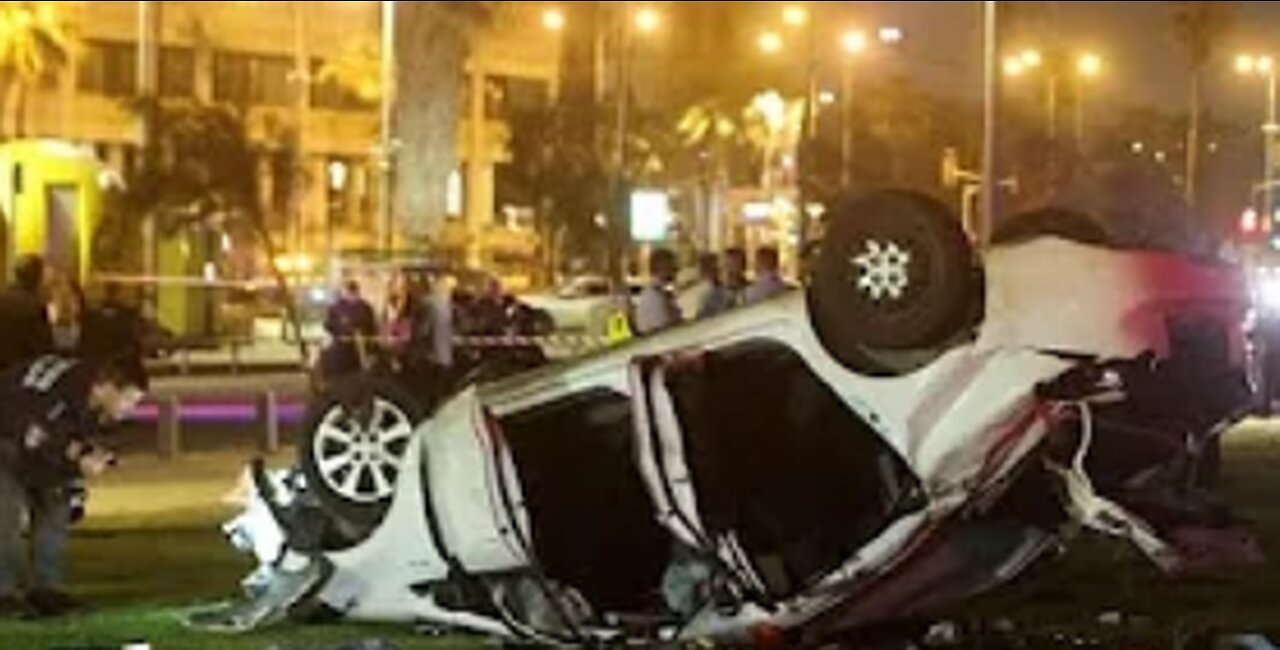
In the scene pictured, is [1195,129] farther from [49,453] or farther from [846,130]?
[49,453]

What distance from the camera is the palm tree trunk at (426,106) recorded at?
39125 mm

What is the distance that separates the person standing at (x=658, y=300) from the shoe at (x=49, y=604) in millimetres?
5941

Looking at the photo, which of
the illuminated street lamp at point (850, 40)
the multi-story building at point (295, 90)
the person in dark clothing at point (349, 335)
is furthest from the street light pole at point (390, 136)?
the multi-story building at point (295, 90)

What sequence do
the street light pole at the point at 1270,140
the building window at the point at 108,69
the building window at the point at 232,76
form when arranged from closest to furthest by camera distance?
1. the street light pole at the point at 1270,140
2. the building window at the point at 108,69
3. the building window at the point at 232,76

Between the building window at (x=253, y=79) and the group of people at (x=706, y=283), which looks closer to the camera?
the group of people at (x=706, y=283)

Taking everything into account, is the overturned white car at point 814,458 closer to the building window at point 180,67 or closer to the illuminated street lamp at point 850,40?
the illuminated street lamp at point 850,40

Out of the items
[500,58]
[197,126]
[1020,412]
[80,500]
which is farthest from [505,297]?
[500,58]

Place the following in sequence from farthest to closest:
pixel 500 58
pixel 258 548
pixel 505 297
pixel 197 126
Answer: pixel 500 58 < pixel 197 126 < pixel 505 297 < pixel 258 548

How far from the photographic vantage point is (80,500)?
11805 millimetres

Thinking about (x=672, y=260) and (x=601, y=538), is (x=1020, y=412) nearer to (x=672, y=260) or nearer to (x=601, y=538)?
(x=601, y=538)

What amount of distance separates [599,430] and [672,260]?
25.4 ft

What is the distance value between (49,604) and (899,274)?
4804mm

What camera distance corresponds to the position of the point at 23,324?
561 inches

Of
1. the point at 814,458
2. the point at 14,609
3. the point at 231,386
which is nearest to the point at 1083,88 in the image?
the point at 231,386
